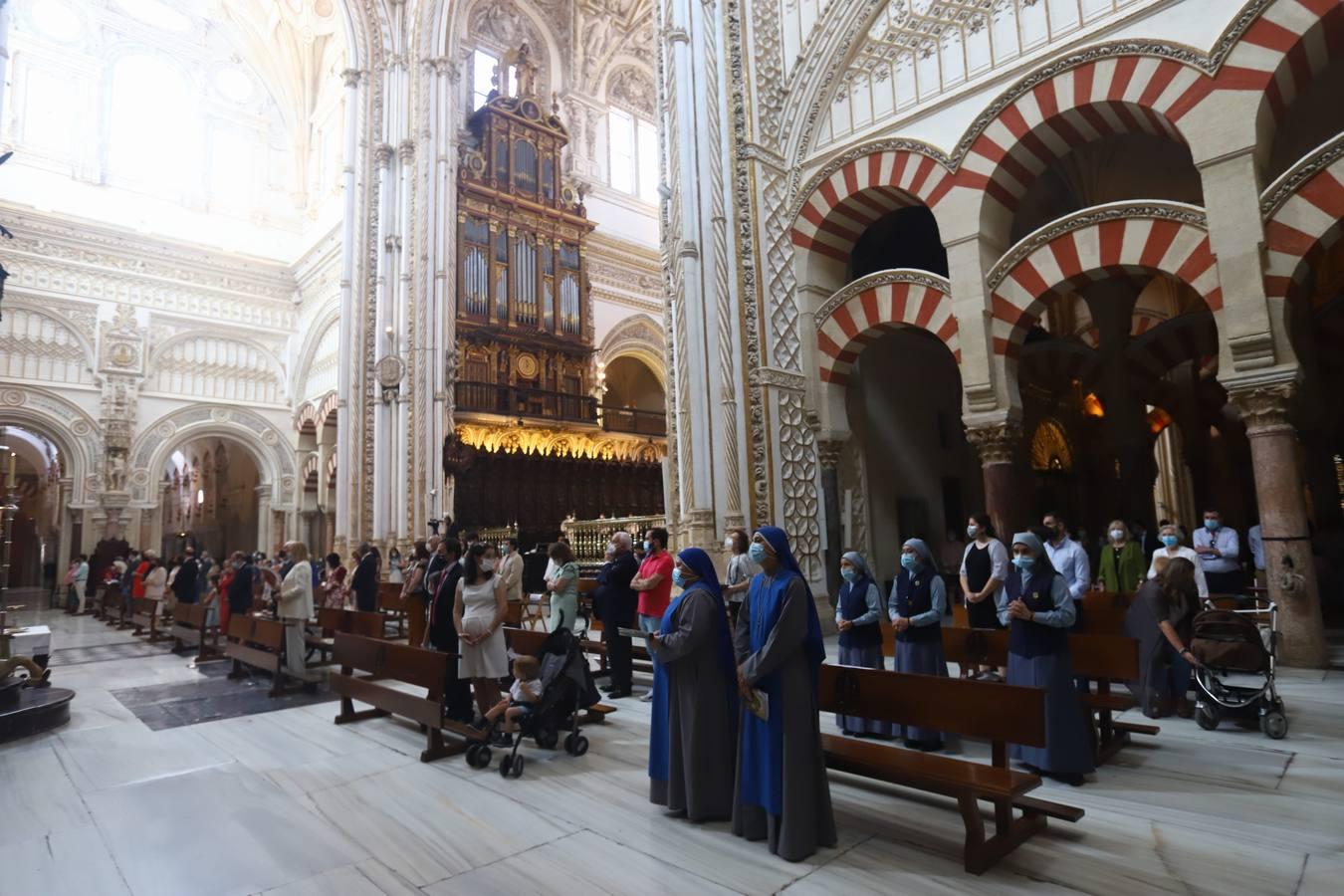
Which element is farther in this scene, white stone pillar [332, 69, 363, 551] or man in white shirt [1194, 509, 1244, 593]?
white stone pillar [332, 69, 363, 551]

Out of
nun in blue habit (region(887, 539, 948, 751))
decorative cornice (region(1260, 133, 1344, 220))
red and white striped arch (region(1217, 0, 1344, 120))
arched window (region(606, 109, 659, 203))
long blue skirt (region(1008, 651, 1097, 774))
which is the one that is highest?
arched window (region(606, 109, 659, 203))

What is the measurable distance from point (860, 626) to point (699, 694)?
1898mm

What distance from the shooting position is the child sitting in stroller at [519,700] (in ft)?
15.0

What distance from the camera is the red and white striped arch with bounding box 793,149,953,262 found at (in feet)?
29.8

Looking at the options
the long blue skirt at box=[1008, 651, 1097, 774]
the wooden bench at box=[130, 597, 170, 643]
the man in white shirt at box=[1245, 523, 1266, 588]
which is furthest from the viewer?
the wooden bench at box=[130, 597, 170, 643]

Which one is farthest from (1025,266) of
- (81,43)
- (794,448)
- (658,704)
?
(81,43)

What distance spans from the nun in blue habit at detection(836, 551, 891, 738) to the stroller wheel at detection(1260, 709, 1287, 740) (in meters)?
2.24

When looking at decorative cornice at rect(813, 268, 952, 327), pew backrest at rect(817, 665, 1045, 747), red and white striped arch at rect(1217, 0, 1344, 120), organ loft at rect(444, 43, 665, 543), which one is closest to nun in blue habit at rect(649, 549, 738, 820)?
pew backrest at rect(817, 665, 1045, 747)

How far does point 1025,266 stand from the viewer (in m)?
8.25

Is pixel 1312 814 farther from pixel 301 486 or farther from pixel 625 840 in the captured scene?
pixel 301 486

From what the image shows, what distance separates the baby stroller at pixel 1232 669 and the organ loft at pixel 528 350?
516 inches

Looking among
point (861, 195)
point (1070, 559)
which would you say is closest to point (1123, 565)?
point (1070, 559)

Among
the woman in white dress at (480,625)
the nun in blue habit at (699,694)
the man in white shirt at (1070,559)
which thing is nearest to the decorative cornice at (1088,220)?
the man in white shirt at (1070,559)

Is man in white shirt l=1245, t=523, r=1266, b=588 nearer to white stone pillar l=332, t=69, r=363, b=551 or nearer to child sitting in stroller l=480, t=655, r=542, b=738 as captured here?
child sitting in stroller l=480, t=655, r=542, b=738
